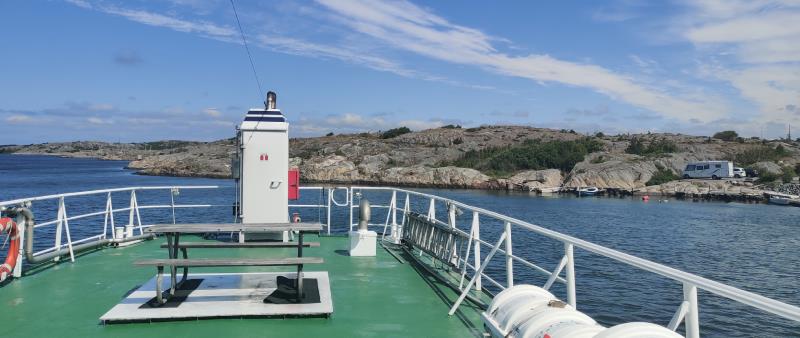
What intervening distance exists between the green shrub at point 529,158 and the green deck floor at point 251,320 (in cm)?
7522

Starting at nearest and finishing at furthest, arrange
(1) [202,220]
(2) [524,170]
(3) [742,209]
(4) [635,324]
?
(4) [635,324] → (1) [202,220] → (3) [742,209] → (2) [524,170]

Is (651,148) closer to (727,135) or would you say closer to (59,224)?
(727,135)

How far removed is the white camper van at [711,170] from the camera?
75062 mm

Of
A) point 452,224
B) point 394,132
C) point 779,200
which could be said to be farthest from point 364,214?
point 394,132

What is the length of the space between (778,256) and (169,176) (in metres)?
91.3

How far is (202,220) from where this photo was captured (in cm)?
3047

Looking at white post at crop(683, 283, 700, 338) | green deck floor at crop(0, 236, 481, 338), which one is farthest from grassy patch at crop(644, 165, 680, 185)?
white post at crop(683, 283, 700, 338)

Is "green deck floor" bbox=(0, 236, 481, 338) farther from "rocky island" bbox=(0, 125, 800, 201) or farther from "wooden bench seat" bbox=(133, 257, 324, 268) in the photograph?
"rocky island" bbox=(0, 125, 800, 201)

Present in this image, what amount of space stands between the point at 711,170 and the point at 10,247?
271ft

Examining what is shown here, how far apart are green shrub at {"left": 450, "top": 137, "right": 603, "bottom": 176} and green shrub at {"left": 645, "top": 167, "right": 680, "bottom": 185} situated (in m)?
11.6

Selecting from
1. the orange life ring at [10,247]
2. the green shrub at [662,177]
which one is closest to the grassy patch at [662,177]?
the green shrub at [662,177]

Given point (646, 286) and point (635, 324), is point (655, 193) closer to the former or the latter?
point (646, 286)

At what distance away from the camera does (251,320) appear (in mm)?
5660

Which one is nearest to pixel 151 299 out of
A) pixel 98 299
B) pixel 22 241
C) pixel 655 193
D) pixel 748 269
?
pixel 98 299
